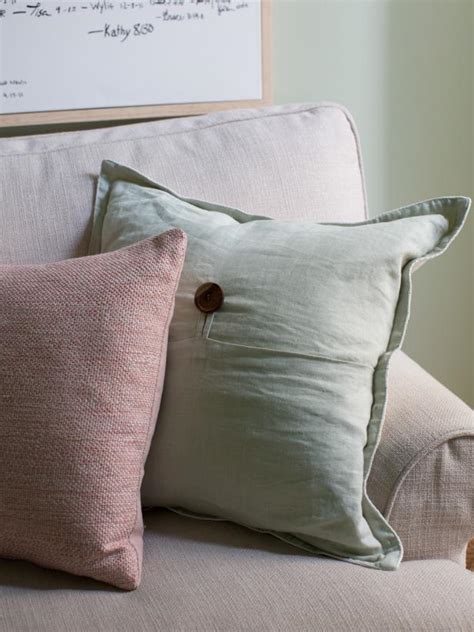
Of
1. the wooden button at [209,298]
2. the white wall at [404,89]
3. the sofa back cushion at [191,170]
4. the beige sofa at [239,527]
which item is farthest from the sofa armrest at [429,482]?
the white wall at [404,89]

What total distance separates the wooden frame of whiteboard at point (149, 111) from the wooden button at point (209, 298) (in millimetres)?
613

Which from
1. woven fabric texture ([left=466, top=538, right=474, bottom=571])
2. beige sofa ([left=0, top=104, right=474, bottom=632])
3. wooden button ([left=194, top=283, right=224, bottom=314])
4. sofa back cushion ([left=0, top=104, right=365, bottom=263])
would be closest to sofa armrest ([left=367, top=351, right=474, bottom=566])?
beige sofa ([left=0, top=104, right=474, bottom=632])

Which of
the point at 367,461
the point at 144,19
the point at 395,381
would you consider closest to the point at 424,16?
the point at 144,19

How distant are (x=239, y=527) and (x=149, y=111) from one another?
85 cm

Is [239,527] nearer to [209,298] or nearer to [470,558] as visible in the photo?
[209,298]

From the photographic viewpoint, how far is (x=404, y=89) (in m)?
1.80

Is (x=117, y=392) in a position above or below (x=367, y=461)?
above

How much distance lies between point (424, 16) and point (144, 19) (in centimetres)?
57

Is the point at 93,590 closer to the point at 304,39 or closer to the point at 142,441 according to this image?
the point at 142,441

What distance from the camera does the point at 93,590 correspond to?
1.03 m

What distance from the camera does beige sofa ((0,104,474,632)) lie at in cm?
Answer: 98

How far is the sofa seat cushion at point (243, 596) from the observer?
969 millimetres

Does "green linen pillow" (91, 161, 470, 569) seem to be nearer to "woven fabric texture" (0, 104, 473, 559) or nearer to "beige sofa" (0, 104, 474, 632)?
"beige sofa" (0, 104, 474, 632)

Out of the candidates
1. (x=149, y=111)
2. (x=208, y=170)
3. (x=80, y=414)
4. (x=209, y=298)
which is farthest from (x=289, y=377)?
(x=149, y=111)
